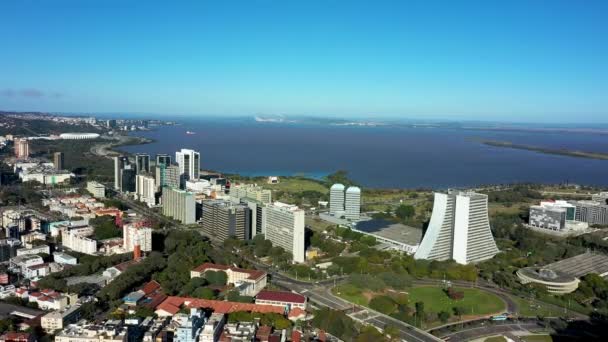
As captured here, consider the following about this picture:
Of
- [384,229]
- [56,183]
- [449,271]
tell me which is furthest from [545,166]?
[56,183]

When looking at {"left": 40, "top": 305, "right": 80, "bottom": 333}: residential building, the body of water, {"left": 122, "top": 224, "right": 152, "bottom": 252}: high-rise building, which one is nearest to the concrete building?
{"left": 122, "top": 224, "right": 152, "bottom": 252}: high-rise building

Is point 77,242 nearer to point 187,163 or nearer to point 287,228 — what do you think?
point 287,228

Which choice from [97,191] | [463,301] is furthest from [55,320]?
[97,191]

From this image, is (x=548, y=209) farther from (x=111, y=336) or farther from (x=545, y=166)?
A: (x=545, y=166)

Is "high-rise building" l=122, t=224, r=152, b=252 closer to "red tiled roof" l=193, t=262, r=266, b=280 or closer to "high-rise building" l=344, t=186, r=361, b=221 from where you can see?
"red tiled roof" l=193, t=262, r=266, b=280

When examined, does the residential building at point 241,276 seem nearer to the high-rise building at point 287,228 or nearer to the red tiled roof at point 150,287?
the red tiled roof at point 150,287

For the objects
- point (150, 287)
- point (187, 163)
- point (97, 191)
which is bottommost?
point (150, 287)
